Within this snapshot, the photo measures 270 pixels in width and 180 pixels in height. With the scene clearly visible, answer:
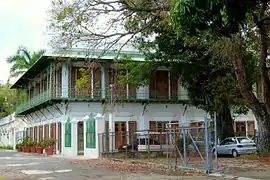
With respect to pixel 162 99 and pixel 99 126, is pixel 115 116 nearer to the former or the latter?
pixel 162 99

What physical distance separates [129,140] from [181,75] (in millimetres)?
6252

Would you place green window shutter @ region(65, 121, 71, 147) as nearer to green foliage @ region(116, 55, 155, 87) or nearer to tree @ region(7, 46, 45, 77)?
→ green foliage @ region(116, 55, 155, 87)

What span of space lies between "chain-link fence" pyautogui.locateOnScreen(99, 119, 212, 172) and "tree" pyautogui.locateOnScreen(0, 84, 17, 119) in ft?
163

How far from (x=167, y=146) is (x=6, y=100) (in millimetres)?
60050

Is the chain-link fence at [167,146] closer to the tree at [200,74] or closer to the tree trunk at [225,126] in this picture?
the tree at [200,74]

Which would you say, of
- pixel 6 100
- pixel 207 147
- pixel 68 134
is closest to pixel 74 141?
pixel 68 134

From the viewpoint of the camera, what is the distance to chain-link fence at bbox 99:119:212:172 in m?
17.6

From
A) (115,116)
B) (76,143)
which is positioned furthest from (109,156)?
(115,116)

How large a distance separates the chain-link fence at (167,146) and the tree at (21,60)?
90.9ft

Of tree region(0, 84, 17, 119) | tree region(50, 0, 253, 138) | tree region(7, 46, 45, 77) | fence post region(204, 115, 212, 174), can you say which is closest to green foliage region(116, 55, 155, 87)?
tree region(50, 0, 253, 138)

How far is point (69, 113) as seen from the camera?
36.3 meters

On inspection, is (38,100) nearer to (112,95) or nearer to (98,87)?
(98,87)

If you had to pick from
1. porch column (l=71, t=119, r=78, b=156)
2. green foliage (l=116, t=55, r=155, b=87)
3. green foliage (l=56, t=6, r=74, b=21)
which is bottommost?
porch column (l=71, t=119, r=78, b=156)

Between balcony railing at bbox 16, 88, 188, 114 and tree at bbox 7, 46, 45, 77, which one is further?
tree at bbox 7, 46, 45, 77
